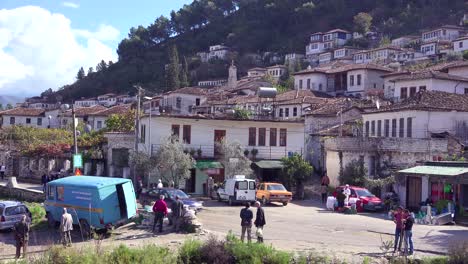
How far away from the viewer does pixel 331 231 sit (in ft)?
83.9

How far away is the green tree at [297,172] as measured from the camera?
42469mm

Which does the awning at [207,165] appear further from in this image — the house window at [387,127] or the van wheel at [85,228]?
the van wheel at [85,228]

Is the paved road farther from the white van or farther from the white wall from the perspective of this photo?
the white wall

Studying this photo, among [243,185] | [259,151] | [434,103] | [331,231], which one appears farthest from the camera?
[259,151]

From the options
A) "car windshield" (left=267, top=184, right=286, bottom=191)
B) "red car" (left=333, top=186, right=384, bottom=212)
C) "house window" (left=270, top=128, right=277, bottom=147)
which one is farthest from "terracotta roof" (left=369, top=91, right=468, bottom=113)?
"car windshield" (left=267, top=184, right=286, bottom=191)

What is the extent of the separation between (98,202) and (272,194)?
568 inches

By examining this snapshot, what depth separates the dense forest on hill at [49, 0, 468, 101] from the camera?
5531 inches

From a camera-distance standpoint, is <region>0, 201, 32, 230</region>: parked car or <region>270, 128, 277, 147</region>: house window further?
<region>270, 128, 277, 147</region>: house window

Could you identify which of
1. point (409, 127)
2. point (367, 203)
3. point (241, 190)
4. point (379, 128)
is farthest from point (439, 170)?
point (379, 128)

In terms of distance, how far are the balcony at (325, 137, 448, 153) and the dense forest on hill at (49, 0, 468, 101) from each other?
8908cm

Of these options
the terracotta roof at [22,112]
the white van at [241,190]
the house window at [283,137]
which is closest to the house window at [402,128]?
the house window at [283,137]

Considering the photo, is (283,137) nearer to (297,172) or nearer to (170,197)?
(297,172)

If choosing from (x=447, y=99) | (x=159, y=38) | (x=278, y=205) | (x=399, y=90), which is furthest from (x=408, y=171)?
(x=159, y=38)

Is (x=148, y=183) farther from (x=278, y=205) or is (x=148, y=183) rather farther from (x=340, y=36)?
(x=340, y=36)
